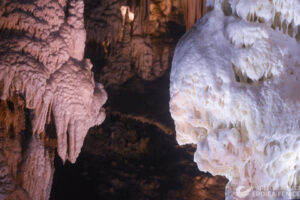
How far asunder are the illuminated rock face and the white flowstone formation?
1302mm

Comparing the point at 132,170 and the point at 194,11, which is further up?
the point at 194,11

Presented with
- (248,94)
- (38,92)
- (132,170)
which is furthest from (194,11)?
(248,94)

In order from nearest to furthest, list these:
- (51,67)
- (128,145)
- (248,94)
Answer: (248,94) < (51,67) < (128,145)

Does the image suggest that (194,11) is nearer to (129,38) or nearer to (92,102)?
(129,38)

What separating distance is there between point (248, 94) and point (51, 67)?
2.02m

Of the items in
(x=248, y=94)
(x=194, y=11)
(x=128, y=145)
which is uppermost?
(x=194, y=11)

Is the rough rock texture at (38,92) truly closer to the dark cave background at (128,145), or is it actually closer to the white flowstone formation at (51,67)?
the white flowstone formation at (51,67)

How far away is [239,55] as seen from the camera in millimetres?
2463

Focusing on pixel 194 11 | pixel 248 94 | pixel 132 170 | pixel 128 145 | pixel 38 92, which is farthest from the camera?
pixel 194 11

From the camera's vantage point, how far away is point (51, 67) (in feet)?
10.8

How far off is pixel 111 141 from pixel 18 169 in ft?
12.6

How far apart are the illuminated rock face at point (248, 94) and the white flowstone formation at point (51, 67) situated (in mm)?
1302

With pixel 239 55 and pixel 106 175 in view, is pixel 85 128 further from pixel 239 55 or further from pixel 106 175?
pixel 106 175

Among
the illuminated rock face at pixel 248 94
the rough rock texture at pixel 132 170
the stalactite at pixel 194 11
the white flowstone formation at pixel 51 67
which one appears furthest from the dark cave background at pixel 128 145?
the illuminated rock face at pixel 248 94
